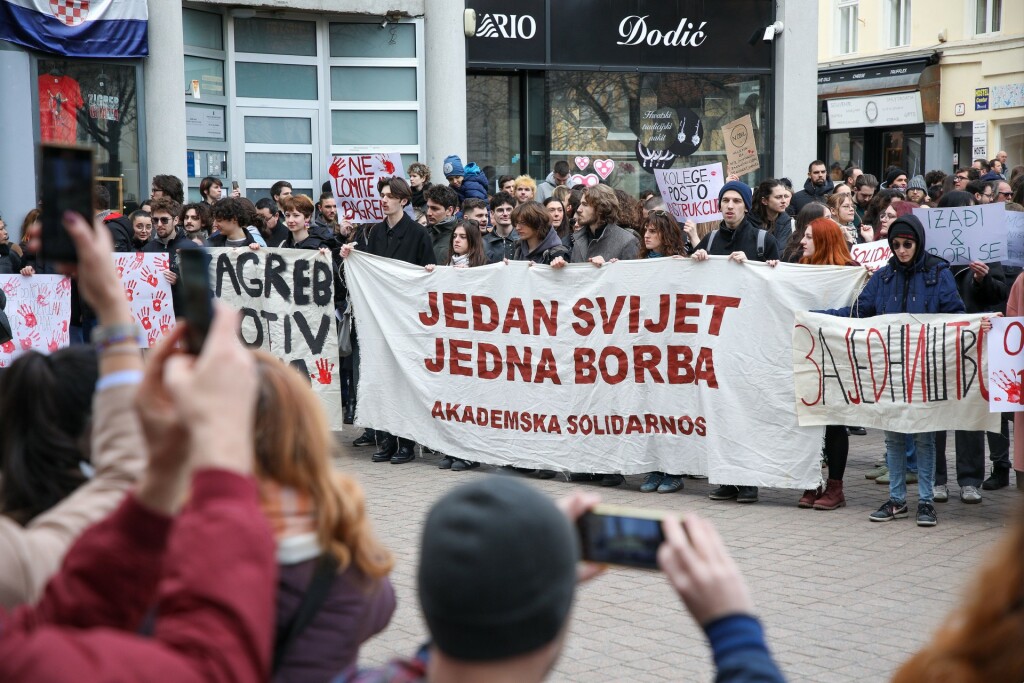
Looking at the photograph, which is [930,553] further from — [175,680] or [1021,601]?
[175,680]

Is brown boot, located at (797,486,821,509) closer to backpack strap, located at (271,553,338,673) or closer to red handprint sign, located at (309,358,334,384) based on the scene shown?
red handprint sign, located at (309,358,334,384)

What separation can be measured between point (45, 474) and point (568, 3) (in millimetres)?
18543

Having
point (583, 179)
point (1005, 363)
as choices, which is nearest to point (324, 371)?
point (1005, 363)

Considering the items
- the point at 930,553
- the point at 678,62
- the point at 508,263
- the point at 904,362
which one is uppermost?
the point at 678,62

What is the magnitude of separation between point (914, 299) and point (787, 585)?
7.89 feet

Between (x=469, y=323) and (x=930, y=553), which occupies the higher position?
(x=469, y=323)

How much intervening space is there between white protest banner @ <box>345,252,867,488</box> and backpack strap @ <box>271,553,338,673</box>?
642 cm

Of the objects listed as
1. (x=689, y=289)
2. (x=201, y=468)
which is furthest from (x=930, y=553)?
(x=201, y=468)

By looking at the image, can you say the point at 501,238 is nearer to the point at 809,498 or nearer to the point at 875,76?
the point at 809,498

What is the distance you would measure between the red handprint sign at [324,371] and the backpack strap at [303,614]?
822cm

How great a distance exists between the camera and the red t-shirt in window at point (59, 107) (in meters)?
16.5

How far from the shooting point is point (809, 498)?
28.1 feet

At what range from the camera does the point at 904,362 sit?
8086mm

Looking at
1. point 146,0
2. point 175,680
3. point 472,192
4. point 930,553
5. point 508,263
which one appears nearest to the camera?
point 175,680
